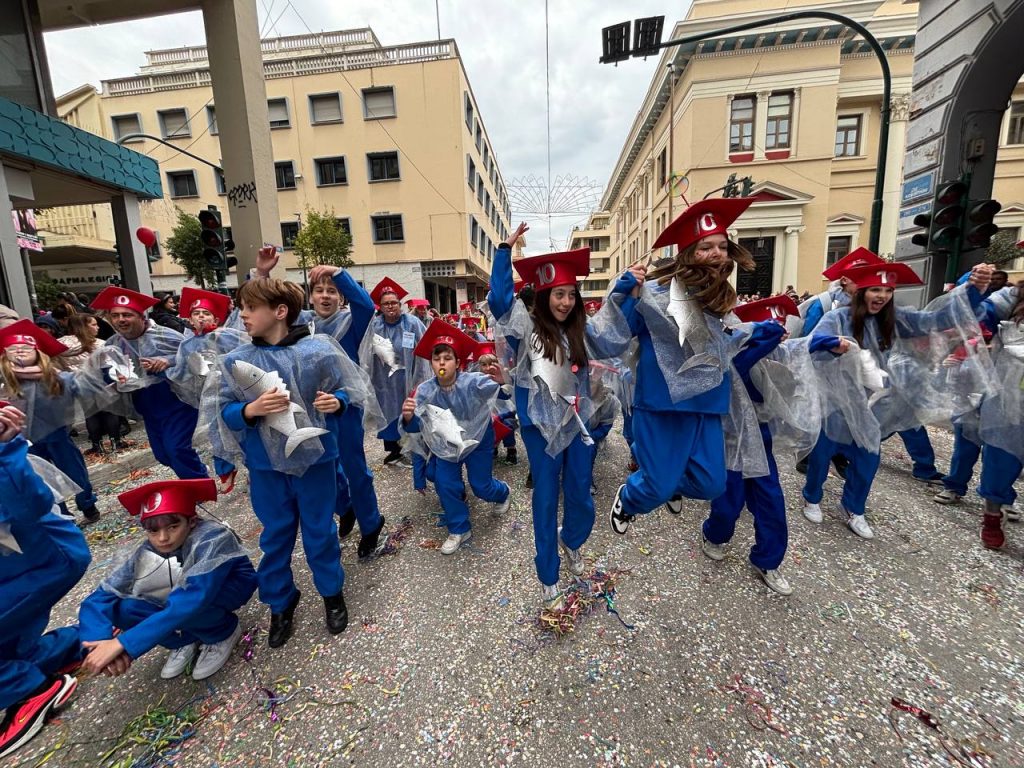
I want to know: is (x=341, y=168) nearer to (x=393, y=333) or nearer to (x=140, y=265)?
(x=140, y=265)

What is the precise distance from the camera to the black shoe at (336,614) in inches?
93.7

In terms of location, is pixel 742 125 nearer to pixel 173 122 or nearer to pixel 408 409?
pixel 408 409

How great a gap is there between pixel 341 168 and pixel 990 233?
24.5 metres

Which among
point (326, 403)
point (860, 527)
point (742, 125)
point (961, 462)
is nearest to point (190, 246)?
point (326, 403)

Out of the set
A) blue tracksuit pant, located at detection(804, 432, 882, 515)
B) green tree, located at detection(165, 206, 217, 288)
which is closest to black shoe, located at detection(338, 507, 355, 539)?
blue tracksuit pant, located at detection(804, 432, 882, 515)

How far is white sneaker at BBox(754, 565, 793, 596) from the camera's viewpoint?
252cm

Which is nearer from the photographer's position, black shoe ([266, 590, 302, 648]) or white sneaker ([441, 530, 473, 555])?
black shoe ([266, 590, 302, 648])

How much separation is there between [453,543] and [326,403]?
4.86 feet

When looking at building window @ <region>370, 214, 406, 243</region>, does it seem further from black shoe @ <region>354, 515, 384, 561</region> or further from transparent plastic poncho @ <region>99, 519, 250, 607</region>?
transparent plastic poncho @ <region>99, 519, 250, 607</region>

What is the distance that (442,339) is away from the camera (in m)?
3.36

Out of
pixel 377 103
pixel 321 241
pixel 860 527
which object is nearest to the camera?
pixel 860 527

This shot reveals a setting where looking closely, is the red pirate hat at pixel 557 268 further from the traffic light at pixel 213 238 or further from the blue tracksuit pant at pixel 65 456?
the traffic light at pixel 213 238

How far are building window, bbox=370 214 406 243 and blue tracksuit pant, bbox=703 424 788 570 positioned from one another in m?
23.0

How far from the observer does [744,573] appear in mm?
2740
